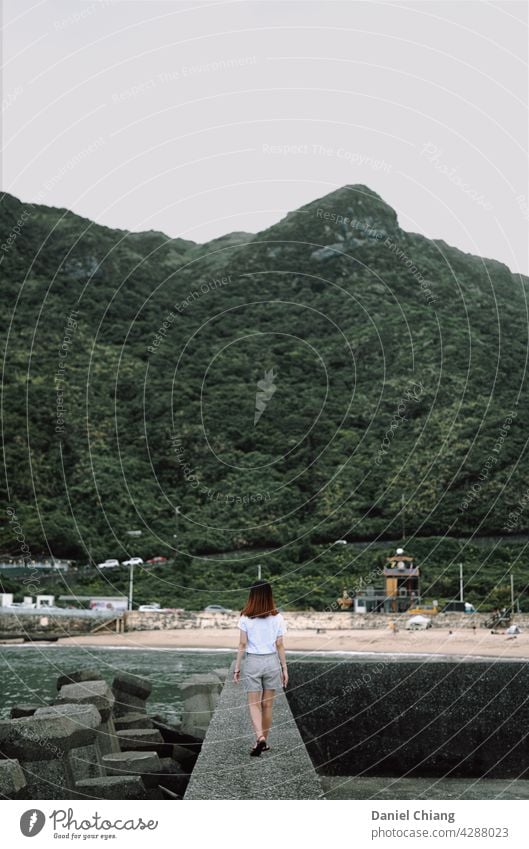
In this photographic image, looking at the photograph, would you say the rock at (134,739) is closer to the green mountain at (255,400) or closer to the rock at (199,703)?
the rock at (199,703)

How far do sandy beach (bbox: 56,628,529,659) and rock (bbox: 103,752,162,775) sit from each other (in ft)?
120

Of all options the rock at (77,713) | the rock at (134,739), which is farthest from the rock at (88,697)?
the rock at (77,713)

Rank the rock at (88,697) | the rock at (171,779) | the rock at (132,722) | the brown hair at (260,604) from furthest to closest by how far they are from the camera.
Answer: the rock at (132,722) < the rock at (88,697) < the rock at (171,779) < the brown hair at (260,604)

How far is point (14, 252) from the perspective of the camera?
42719 mm

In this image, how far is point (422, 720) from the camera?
9531mm

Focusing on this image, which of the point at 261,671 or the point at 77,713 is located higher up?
the point at 261,671

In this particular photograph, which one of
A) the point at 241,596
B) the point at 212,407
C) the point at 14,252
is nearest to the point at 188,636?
the point at 241,596

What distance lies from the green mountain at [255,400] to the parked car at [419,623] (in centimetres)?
735

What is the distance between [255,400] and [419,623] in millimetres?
17070

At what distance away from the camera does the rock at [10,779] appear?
22.8 feet

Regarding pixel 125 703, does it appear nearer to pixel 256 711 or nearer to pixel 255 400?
pixel 256 711

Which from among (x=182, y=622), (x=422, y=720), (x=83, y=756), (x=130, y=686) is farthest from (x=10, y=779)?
(x=182, y=622)
